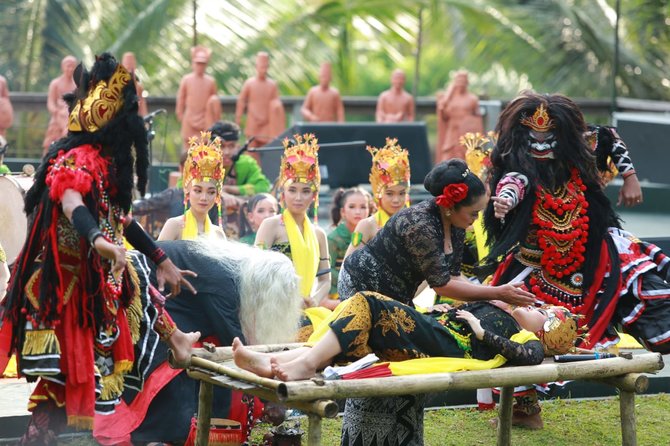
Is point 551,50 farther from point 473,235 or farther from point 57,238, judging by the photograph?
point 57,238

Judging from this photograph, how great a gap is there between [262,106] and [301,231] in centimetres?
931

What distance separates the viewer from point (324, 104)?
17234 mm

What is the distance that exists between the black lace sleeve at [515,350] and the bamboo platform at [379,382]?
0.05 m

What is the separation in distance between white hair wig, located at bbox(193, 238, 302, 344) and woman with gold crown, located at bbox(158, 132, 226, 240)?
54.9 inches

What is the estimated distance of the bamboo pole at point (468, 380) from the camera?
472 centimetres

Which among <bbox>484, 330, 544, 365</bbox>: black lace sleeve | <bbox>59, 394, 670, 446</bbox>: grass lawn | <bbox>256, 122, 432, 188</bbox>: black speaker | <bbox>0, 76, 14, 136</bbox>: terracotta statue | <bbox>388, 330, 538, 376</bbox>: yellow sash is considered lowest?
<bbox>59, 394, 670, 446</bbox>: grass lawn

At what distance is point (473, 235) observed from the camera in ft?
25.5

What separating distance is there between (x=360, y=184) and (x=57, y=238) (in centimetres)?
931

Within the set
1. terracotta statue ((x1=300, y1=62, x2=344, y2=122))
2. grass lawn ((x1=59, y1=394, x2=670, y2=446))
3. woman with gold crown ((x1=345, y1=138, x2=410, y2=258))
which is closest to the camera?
grass lawn ((x1=59, y1=394, x2=670, y2=446))

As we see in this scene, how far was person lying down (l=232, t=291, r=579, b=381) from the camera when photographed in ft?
16.9

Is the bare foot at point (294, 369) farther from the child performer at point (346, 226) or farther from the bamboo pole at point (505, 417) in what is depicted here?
the child performer at point (346, 226)

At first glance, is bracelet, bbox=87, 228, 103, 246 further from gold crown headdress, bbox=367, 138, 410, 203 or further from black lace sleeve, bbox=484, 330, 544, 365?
gold crown headdress, bbox=367, 138, 410, 203

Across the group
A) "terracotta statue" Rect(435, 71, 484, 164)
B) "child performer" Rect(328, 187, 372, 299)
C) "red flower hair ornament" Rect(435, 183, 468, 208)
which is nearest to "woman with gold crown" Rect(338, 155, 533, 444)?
"red flower hair ornament" Rect(435, 183, 468, 208)

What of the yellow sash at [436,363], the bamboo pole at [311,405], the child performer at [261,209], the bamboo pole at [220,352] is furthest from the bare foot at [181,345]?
the child performer at [261,209]
